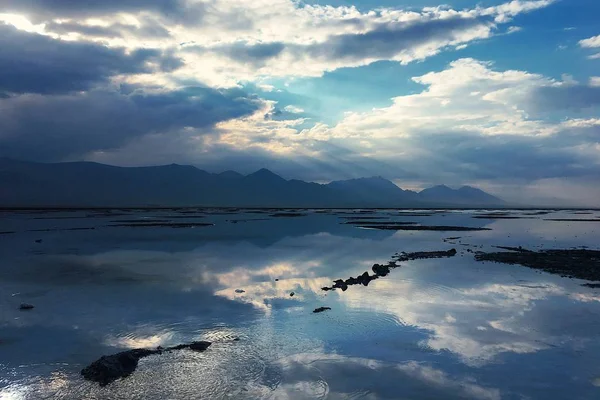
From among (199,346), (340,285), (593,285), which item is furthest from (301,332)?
(593,285)

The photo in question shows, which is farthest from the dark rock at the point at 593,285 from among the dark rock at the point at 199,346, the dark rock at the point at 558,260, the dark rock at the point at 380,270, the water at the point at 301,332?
the dark rock at the point at 199,346

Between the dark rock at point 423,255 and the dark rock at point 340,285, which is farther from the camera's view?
the dark rock at point 423,255

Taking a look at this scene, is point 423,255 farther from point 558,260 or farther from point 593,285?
point 593,285

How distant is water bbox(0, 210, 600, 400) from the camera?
36.0 ft

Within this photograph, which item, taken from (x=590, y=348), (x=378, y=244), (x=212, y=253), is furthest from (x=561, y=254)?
(x=212, y=253)

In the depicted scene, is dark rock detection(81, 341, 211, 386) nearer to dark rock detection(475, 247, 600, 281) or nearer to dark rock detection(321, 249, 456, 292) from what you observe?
dark rock detection(321, 249, 456, 292)

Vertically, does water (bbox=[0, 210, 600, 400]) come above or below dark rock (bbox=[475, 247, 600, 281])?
below

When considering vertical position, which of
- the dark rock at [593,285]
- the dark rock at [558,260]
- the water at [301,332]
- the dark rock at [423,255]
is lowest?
the water at [301,332]

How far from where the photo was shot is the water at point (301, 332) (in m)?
11.0

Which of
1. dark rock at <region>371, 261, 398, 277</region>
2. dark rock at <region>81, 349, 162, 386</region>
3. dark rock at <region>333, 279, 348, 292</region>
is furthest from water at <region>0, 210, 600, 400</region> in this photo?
dark rock at <region>333, 279, 348, 292</region>

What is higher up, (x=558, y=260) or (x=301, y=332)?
(x=558, y=260)

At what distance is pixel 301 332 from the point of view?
15305mm

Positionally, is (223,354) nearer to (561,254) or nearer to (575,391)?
(575,391)

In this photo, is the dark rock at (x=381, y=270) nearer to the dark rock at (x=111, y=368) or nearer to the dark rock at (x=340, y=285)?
the dark rock at (x=340, y=285)
